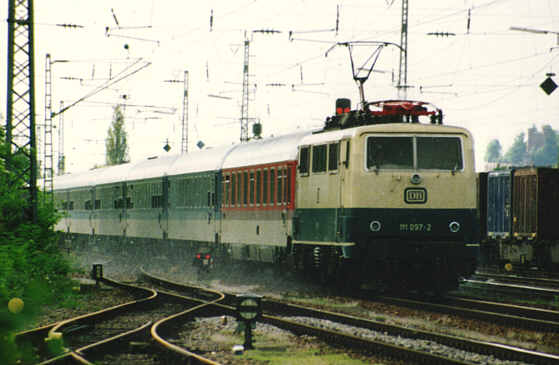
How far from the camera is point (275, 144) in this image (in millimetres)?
20828

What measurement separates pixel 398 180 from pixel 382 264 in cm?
165

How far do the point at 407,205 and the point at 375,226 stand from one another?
73 centimetres

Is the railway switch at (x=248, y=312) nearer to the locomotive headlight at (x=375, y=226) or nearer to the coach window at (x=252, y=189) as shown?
the locomotive headlight at (x=375, y=226)

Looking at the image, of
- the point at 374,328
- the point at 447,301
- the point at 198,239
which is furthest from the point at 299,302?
the point at 198,239

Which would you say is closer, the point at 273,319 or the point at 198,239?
the point at 273,319

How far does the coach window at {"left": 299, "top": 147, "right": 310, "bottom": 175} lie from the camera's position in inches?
706

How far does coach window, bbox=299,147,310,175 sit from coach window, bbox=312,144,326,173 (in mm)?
341

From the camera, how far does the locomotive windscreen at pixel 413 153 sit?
15531 mm

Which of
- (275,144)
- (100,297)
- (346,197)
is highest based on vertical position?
(275,144)

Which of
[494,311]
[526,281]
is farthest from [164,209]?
[494,311]

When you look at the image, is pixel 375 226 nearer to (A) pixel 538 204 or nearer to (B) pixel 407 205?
(B) pixel 407 205

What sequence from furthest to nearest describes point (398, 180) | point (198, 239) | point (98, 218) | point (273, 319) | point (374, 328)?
point (98, 218) → point (198, 239) → point (398, 180) → point (273, 319) → point (374, 328)

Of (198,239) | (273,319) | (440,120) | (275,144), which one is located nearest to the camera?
(273,319)

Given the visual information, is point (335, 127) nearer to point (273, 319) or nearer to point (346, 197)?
point (346, 197)
